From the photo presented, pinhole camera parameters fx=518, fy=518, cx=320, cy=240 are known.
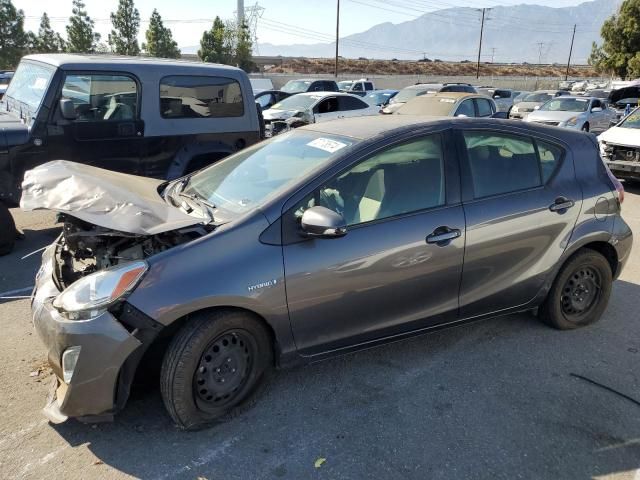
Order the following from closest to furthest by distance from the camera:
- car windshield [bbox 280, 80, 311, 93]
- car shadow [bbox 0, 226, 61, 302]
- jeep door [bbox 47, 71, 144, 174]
Result: car shadow [bbox 0, 226, 61, 302]
jeep door [bbox 47, 71, 144, 174]
car windshield [bbox 280, 80, 311, 93]

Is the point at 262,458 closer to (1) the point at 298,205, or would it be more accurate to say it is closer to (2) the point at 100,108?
(1) the point at 298,205

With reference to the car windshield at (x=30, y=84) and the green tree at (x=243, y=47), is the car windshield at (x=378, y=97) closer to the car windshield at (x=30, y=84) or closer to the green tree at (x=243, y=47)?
the car windshield at (x=30, y=84)

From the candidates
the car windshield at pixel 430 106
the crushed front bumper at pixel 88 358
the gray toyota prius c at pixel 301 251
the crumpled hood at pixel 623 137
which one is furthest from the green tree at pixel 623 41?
the crushed front bumper at pixel 88 358

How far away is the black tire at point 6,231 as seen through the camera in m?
5.55

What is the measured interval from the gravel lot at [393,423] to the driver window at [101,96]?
297 centimetres

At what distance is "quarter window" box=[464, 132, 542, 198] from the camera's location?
11.5ft

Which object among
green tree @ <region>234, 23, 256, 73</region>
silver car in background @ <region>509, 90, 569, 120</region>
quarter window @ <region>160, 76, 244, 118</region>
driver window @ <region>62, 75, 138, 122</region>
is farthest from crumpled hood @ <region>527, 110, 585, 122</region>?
green tree @ <region>234, 23, 256, 73</region>

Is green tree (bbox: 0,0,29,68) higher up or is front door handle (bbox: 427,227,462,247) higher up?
green tree (bbox: 0,0,29,68)

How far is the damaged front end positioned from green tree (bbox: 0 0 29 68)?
39963 millimetres

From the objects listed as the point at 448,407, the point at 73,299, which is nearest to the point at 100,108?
the point at 73,299

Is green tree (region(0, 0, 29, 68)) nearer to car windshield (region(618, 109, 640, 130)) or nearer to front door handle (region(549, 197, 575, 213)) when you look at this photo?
car windshield (region(618, 109, 640, 130))

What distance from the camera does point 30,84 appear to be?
244 inches

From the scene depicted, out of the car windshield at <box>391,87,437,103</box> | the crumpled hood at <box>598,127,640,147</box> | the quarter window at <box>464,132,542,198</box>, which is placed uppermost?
the quarter window at <box>464,132,542,198</box>

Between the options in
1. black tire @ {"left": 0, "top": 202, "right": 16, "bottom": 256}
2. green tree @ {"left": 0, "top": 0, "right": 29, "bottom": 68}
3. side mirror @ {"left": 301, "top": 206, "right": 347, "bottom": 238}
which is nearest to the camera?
side mirror @ {"left": 301, "top": 206, "right": 347, "bottom": 238}
